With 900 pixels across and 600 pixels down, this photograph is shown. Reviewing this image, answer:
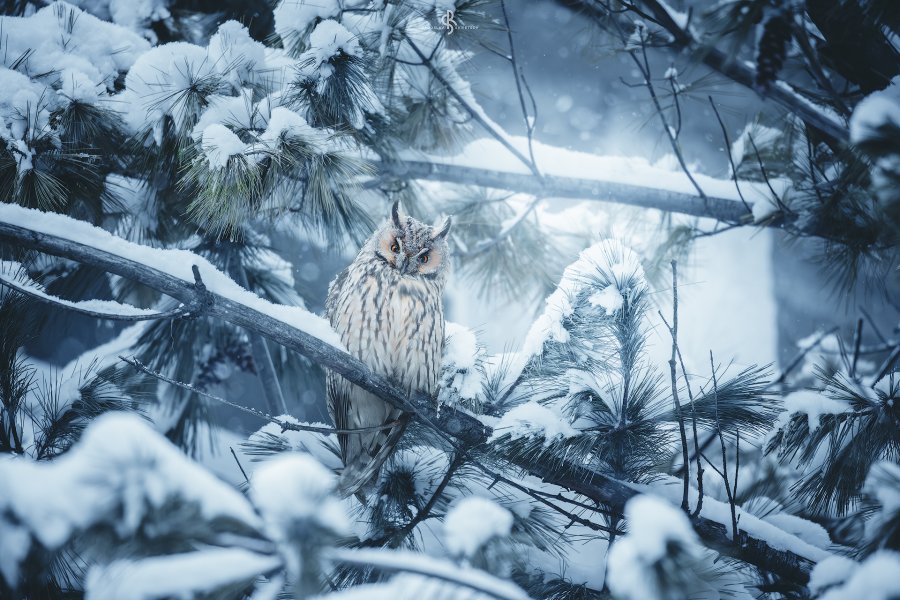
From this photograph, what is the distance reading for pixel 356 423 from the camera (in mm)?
1699

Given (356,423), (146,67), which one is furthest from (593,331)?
(146,67)

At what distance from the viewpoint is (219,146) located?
109cm

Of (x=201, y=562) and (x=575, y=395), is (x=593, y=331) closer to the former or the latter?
(x=575, y=395)

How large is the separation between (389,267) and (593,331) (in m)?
0.72

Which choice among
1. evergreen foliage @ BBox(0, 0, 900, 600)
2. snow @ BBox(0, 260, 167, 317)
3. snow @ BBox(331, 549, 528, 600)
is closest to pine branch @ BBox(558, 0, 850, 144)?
evergreen foliage @ BBox(0, 0, 900, 600)

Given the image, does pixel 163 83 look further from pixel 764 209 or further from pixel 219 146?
pixel 764 209

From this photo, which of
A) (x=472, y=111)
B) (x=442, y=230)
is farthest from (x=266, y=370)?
(x=472, y=111)

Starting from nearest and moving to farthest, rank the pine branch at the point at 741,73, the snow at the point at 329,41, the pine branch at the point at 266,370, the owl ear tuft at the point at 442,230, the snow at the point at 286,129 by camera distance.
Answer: the pine branch at the point at 741,73 < the snow at the point at 286,129 < the snow at the point at 329,41 < the owl ear tuft at the point at 442,230 < the pine branch at the point at 266,370

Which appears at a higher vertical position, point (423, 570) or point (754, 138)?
point (754, 138)

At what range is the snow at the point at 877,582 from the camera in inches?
18.1

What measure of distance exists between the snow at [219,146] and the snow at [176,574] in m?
0.83

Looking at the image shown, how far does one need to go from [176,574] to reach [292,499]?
115 millimetres

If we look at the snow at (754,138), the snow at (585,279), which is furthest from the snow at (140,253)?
the snow at (754,138)

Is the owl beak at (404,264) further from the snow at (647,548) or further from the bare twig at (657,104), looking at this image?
the snow at (647,548)
